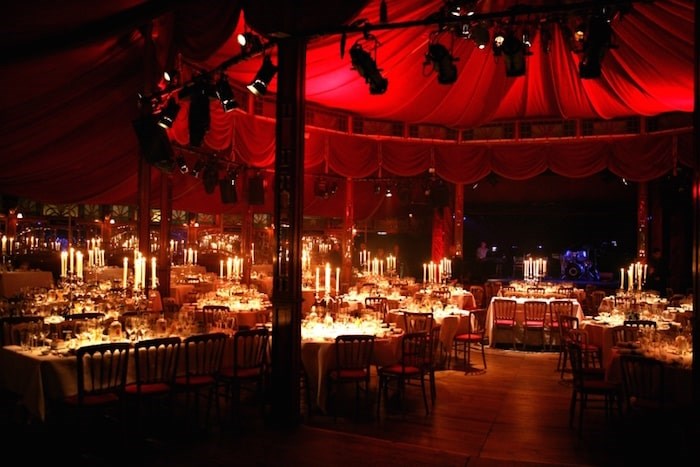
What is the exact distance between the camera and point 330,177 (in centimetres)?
1366

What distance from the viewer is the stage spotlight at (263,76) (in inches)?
222

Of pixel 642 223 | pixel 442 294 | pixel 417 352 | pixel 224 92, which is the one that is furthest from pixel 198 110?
pixel 642 223

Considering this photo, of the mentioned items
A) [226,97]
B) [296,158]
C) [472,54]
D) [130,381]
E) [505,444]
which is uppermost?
[472,54]

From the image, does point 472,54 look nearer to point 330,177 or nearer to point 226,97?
point 226,97

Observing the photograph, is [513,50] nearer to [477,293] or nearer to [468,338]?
[468,338]

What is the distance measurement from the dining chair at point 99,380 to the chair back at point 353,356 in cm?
187

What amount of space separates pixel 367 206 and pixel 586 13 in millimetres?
11316

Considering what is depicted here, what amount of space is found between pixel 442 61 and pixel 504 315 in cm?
530

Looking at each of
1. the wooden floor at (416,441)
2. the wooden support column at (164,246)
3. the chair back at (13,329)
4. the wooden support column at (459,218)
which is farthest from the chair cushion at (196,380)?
the wooden support column at (459,218)

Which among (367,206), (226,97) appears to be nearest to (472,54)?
(226,97)

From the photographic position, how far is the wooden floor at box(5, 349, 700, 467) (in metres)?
4.38

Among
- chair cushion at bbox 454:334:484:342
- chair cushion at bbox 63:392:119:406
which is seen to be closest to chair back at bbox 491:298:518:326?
chair cushion at bbox 454:334:484:342

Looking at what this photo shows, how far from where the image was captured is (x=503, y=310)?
395 inches

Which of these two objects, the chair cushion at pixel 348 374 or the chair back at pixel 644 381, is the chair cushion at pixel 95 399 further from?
the chair back at pixel 644 381
